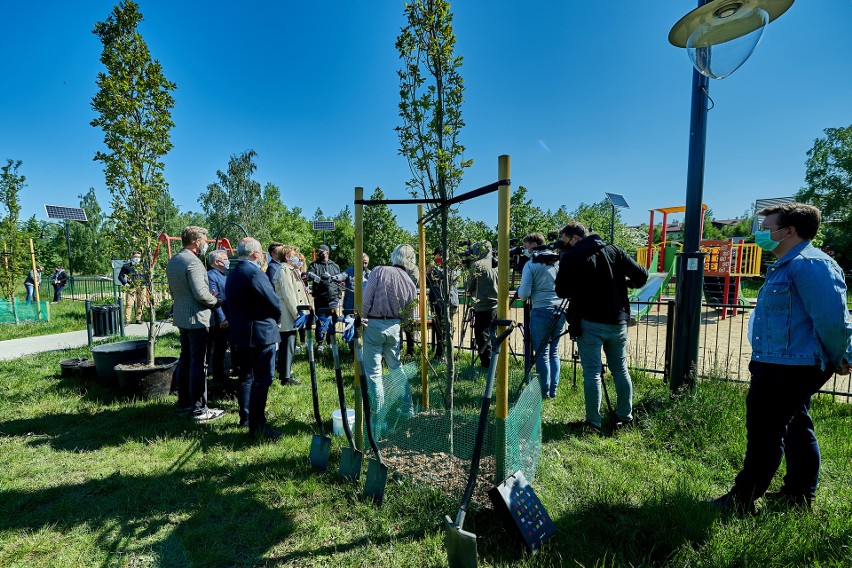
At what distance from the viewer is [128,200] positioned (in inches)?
194

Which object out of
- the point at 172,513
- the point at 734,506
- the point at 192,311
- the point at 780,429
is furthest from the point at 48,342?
the point at 780,429

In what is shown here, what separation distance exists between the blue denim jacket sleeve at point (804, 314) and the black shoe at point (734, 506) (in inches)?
33.5

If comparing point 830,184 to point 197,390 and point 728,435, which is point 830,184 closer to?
point 728,435

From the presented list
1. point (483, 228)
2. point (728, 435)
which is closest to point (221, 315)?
point (483, 228)

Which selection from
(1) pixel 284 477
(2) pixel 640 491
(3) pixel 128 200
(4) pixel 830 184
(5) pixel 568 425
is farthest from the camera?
(4) pixel 830 184

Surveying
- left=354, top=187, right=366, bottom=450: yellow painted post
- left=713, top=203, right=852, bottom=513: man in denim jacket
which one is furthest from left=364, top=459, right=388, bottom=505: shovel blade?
left=713, top=203, right=852, bottom=513: man in denim jacket

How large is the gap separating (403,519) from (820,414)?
13.7ft

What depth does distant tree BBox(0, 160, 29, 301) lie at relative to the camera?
9859 millimetres

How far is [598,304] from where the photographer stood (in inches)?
134

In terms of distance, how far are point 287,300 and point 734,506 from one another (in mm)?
4537

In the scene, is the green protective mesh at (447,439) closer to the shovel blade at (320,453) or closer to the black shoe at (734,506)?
the shovel blade at (320,453)

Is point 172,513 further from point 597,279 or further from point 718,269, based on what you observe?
point 718,269

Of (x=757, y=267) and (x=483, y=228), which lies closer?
(x=483, y=228)

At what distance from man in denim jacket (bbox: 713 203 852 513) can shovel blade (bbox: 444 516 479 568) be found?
1.62m
